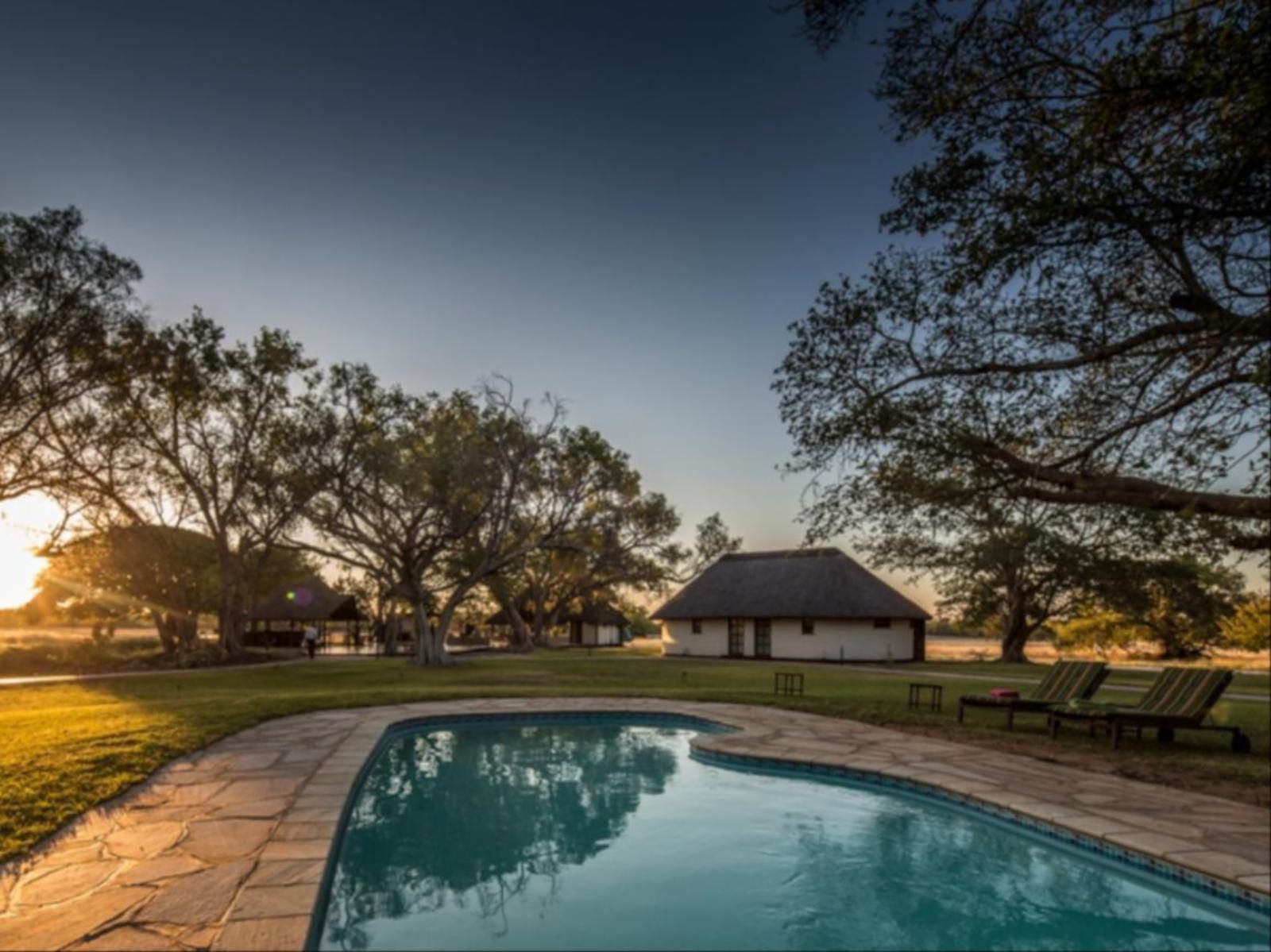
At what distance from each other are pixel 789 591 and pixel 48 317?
27.1 meters

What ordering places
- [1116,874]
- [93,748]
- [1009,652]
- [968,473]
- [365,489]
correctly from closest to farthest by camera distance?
[1116,874]
[93,748]
[968,473]
[365,489]
[1009,652]

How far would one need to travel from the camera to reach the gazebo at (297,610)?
3694 centimetres

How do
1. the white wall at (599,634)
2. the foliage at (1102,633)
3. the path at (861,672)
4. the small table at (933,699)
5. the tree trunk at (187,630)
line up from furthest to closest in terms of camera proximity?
the white wall at (599,634) → the foliage at (1102,633) → the tree trunk at (187,630) → the path at (861,672) → the small table at (933,699)

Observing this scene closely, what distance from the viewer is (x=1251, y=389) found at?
27.2 ft

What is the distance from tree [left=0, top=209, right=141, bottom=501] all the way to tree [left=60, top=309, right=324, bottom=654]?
2568mm

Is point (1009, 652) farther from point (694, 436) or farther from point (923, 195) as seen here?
point (923, 195)

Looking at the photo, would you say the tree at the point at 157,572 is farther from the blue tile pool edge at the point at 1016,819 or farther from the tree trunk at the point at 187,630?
the blue tile pool edge at the point at 1016,819

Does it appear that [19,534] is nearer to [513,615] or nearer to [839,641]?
[513,615]

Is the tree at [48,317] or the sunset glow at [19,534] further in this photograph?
the sunset glow at [19,534]

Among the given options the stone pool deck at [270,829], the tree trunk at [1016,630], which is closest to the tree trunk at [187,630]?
the stone pool deck at [270,829]

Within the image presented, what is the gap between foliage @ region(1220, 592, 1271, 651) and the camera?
96.9 ft

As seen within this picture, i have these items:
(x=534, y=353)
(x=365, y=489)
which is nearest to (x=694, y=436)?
(x=534, y=353)

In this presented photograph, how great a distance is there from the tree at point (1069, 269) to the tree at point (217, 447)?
18674 millimetres

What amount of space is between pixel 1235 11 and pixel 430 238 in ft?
35.4
